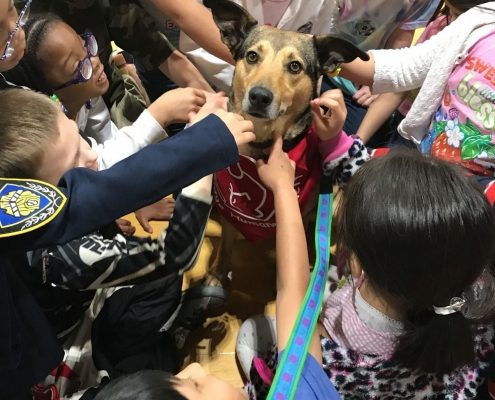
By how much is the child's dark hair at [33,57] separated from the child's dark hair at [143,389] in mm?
1018

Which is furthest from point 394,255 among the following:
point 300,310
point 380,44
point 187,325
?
point 380,44

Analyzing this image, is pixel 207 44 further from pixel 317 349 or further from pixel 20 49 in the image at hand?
pixel 317 349

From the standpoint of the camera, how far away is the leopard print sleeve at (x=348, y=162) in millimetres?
1275

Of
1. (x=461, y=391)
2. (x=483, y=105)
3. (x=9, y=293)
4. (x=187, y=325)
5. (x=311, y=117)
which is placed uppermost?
(x=483, y=105)

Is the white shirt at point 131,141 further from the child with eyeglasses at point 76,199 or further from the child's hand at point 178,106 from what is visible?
the child with eyeglasses at point 76,199

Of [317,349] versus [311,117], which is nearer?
[317,349]

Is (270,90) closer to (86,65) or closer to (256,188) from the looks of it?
(256,188)

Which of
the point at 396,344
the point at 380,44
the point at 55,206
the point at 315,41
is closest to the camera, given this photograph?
the point at 55,206

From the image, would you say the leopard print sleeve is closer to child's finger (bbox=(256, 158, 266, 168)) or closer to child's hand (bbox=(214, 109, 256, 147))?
child's finger (bbox=(256, 158, 266, 168))

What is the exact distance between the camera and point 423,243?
84 cm

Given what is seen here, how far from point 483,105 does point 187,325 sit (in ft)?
3.76

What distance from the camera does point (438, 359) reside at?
0.93m

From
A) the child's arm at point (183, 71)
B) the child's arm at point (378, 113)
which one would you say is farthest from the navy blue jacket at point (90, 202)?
the child's arm at point (378, 113)

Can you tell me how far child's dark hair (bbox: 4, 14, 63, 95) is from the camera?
135 cm
